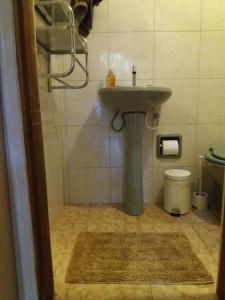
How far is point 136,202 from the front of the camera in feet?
5.70

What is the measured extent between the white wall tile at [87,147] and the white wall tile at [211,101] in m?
0.77

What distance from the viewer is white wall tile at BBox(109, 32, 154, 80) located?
1.77 metres

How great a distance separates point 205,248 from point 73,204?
106 cm

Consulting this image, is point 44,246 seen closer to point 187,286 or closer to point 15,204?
point 15,204

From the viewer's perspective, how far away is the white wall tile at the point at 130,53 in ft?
5.81

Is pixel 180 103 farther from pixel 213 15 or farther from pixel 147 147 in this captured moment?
Result: pixel 213 15

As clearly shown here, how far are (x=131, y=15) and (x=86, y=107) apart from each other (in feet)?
2.44

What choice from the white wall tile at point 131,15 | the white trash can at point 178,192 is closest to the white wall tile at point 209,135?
the white trash can at point 178,192

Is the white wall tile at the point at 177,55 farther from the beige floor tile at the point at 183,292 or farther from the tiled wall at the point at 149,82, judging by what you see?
the beige floor tile at the point at 183,292

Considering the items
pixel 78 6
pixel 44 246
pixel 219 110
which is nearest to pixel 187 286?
pixel 44 246

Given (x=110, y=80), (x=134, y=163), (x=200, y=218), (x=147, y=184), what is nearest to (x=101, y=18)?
(x=110, y=80)

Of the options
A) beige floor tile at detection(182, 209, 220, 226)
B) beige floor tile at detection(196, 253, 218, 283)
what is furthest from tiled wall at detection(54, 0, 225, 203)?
beige floor tile at detection(196, 253, 218, 283)

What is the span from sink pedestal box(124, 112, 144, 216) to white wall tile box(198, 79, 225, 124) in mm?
514

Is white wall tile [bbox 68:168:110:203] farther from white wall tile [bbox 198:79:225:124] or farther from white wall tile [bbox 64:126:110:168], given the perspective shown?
white wall tile [bbox 198:79:225:124]
